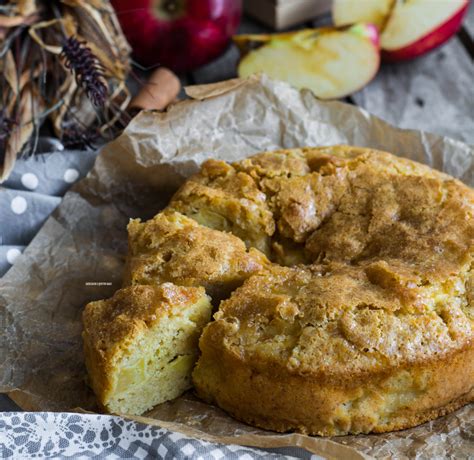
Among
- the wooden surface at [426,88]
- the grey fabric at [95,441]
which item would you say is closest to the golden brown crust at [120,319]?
the grey fabric at [95,441]

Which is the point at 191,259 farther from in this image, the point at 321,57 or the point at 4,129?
the point at 321,57

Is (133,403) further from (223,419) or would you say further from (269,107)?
(269,107)

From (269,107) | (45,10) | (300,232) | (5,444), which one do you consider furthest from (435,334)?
(45,10)

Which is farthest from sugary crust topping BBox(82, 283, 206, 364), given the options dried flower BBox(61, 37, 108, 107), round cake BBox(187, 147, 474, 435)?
dried flower BBox(61, 37, 108, 107)

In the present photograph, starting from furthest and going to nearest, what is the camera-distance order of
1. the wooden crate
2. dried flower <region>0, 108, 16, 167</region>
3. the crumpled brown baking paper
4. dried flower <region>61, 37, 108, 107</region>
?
1. the wooden crate
2. dried flower <region>0, 108, 16, 167</region>
3. dried flower <region>61, 37, 108, 107</region>
4. the crumpled brown baking paper

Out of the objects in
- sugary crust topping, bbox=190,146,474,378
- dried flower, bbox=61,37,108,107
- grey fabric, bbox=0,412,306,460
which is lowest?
grey fabric, bbox=0,412,306,460

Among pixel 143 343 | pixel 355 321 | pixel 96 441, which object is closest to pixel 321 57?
pixel 355 321

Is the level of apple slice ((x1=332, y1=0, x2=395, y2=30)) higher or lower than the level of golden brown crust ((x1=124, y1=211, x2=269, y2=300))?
higher

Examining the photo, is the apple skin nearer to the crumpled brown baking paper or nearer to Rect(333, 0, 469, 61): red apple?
Rect(333, 0, 469, 61): red apple
